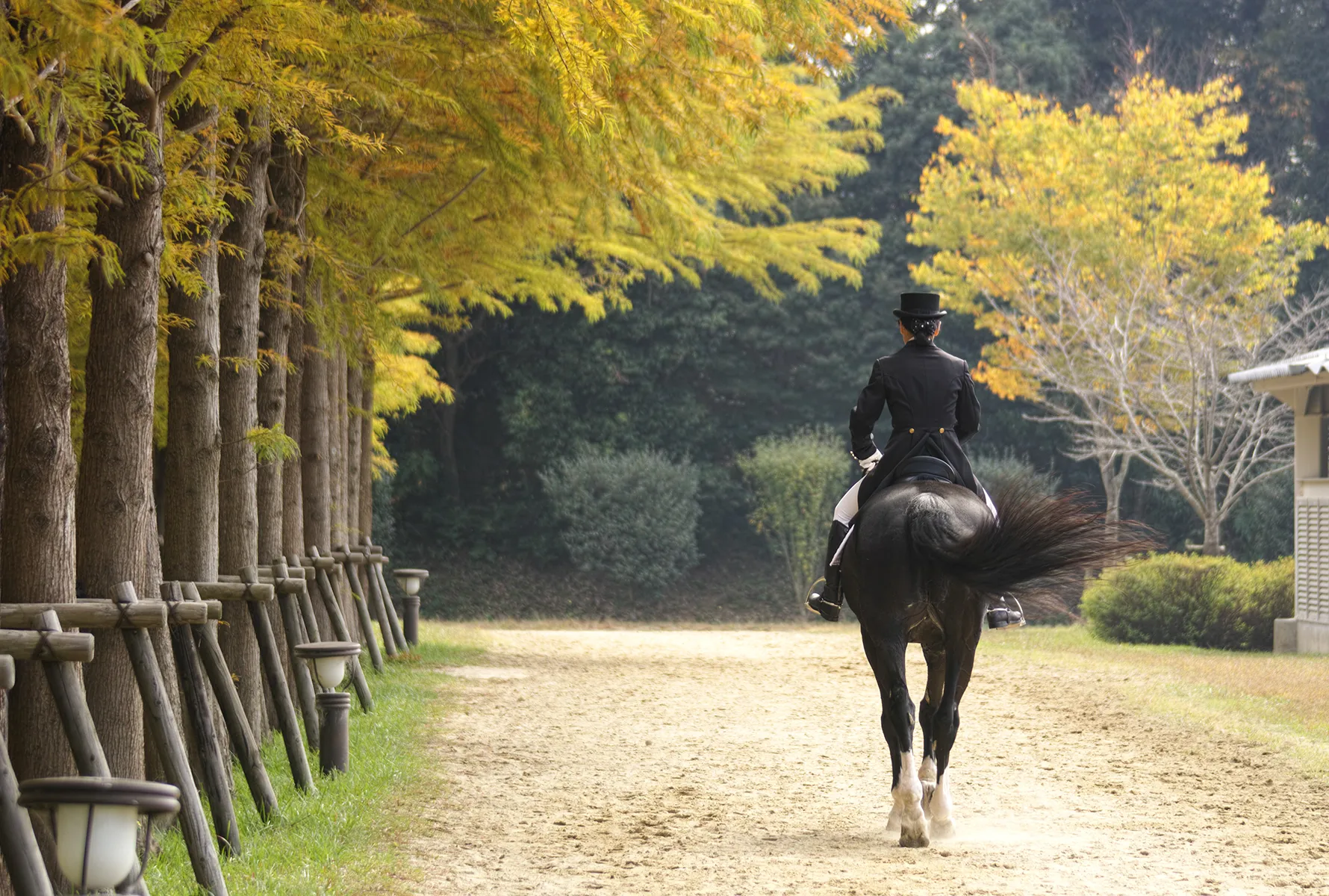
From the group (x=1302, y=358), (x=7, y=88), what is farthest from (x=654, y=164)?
(x=1302, y=358)

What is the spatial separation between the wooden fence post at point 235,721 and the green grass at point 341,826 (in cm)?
12

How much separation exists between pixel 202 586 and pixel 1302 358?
14066 mm

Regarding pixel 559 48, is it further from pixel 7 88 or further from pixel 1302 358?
pixel 1302 358

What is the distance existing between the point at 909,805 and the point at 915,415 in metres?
2.01

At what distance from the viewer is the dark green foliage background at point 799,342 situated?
35.6 m

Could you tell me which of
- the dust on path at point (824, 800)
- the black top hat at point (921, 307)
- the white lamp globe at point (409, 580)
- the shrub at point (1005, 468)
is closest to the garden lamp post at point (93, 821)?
the dust on path at point (824, 800)

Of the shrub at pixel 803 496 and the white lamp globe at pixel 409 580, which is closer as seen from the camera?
the white lamp globe at pixel 409 580

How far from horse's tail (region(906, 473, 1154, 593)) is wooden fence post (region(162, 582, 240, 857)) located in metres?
3.40

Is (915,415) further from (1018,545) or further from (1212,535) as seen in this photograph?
(1212,535)

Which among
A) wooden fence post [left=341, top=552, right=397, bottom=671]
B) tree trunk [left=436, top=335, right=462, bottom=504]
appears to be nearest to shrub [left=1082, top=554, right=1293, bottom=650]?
wooden fence post [left=341, top=552, right=397, bottom=671]

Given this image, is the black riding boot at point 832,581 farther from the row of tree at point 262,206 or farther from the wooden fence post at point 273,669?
the wooden fence post at point 273,669

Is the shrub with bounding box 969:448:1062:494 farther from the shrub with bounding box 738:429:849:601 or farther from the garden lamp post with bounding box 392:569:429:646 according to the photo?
the garden lamp post with bounding box 392:569:429:646

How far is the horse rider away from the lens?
7816 millimetres

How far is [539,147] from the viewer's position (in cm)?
1095
